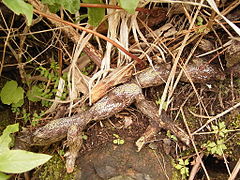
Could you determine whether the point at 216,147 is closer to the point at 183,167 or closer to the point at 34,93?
the point at 183,167

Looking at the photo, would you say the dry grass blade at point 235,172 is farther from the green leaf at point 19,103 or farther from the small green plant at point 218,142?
the green leaf at point 19,103

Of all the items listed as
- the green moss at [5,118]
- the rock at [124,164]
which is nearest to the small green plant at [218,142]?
the rock at [124,164]

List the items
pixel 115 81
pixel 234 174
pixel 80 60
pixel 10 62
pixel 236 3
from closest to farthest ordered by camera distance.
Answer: pixel 234 174 → pixel 236 3 → pixel 115 81 → pixel 80 60 → pixel 10 62

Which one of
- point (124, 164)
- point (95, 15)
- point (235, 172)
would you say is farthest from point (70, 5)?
point (235, 172)

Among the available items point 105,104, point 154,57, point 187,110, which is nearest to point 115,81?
point 105,104

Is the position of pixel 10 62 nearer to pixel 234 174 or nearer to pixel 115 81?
pixel 115 81

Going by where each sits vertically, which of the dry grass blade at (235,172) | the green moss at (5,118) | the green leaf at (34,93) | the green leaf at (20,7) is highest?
the green leaf at (20,7)
